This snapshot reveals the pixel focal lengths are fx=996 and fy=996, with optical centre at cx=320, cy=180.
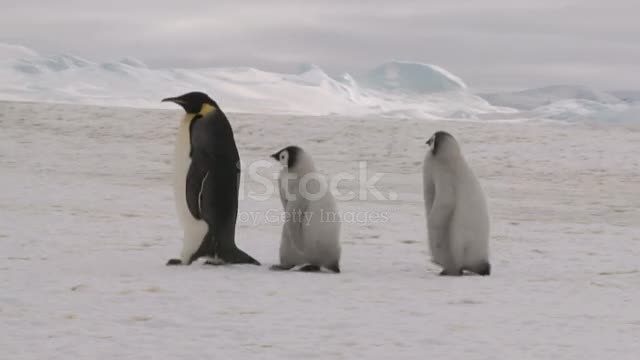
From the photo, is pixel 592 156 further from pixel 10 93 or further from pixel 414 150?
pixel 10 93

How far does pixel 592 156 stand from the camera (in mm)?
20219

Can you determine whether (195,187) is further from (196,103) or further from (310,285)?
(310,285)

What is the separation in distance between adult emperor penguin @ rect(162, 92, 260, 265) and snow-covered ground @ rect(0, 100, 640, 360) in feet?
0.83

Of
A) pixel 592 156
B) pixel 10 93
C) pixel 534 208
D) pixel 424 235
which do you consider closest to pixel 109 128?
pixel 592 156

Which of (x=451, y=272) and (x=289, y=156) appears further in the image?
(x=289, y=156)

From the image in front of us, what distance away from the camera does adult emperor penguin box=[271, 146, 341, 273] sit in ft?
20.4

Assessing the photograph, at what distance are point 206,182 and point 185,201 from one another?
21 centimetres

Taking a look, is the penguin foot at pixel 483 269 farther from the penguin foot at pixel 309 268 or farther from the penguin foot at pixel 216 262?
the penguin foot at pixel 216 262

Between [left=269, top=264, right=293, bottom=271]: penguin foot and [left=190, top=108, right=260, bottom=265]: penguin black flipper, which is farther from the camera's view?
[left=190, top=108, right=260, bottom=265]: penguin black flipper

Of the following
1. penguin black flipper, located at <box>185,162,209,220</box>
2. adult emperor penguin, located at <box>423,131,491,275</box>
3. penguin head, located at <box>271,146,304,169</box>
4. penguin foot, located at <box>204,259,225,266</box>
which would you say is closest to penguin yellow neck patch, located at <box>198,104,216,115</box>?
penguin black flipper, located at <box>185,162,209,220</box>

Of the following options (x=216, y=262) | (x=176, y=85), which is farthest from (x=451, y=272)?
(x=176, y=85)

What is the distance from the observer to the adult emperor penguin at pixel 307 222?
6.23 m

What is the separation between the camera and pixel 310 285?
5.56 meters

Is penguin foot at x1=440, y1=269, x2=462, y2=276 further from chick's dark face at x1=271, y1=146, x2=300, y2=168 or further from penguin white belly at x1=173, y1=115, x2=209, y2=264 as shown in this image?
penguin white belly at x1=173, y1=115, x2=209, y2=264
